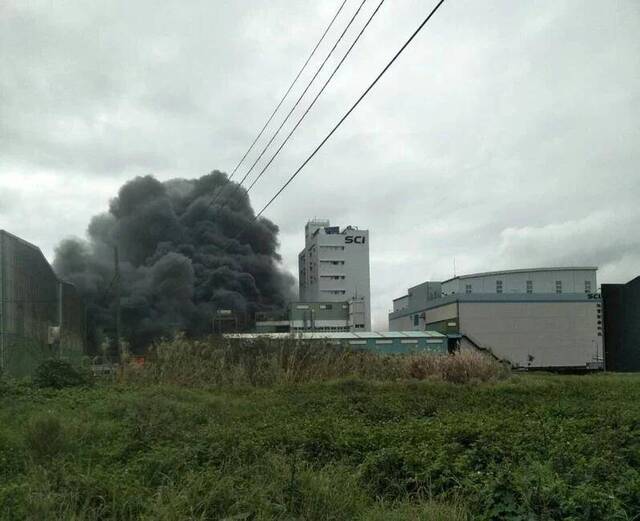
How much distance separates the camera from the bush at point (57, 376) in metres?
15.4

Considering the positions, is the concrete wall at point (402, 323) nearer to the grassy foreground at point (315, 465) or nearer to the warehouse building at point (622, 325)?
the warehouse building at point (622, 325)

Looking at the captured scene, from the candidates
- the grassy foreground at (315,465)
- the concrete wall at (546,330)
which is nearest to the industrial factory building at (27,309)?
the grassy foreground at (315,465)

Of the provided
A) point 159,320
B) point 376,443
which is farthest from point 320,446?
point 159,320

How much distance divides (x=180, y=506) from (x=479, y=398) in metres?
10.2

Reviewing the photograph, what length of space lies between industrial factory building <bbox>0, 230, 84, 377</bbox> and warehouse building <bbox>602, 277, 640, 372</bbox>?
3570 centimetres

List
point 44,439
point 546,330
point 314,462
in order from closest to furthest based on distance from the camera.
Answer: point 314,462
point 44,439
point 546,330

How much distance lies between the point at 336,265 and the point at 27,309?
231 ft

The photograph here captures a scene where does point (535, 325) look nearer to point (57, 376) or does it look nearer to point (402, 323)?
point (402, 323)

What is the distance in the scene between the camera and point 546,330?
5866 cm

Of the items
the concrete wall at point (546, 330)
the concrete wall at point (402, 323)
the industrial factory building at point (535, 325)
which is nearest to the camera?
the industrial factory building at point (535, 325)

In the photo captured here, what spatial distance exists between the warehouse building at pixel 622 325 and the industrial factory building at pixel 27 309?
1405 inches

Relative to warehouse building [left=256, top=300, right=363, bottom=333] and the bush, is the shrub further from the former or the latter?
warehouse building [left=256, top=300, right=363, bottom=333]

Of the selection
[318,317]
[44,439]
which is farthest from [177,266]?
[44,439]

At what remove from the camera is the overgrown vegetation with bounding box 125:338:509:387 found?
19.1 meters
